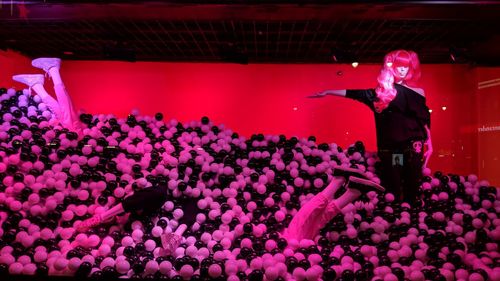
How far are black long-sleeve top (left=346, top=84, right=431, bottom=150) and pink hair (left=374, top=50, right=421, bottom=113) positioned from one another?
0.05 m

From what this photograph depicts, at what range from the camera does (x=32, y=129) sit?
14.0ft

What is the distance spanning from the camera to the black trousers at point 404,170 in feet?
13.2

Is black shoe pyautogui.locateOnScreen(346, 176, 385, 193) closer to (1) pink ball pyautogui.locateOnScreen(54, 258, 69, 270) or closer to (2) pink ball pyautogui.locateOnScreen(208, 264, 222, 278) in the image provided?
(2) pink ball pyautogui.locateOnScreen(208, 264, 222, 278)

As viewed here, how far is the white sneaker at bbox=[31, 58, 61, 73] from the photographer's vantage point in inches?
164

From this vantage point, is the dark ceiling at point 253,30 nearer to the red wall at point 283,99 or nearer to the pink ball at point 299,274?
the red wall at point 283,99

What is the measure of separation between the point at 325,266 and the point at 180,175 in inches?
59.4

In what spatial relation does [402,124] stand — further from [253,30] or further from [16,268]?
[16,268]

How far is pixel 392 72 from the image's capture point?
4.18 meters

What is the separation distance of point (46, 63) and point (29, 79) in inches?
11.9

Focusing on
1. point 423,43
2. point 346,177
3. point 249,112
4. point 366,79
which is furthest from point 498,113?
point 249,112

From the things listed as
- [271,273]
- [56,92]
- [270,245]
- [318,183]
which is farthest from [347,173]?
[56,92]

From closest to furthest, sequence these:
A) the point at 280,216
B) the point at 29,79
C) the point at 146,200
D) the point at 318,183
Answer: the point at 146,200 < the point at 280,216 < the point at 318,183 < the point at 29,79

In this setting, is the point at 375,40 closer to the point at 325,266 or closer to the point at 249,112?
the point at 249,112

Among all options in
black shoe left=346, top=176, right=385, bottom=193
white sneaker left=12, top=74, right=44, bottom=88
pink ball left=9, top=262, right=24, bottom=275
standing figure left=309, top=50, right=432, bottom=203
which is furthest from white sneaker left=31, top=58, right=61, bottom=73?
standing figure left=309, top=50, right=432, bottom=203
